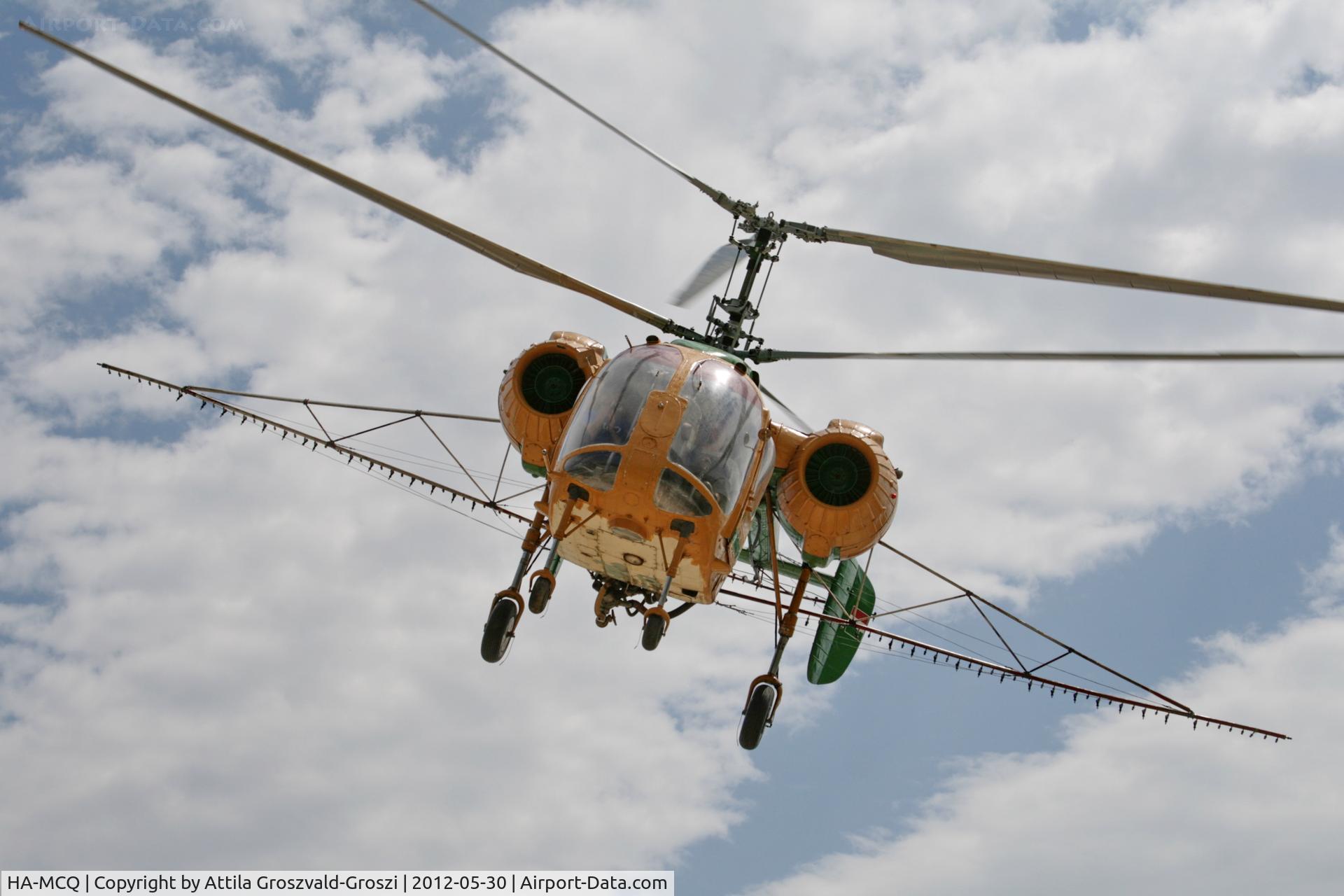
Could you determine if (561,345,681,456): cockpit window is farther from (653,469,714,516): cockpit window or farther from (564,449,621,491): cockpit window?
(653,469,714,516): cockpit window

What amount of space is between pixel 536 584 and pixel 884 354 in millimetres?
6463

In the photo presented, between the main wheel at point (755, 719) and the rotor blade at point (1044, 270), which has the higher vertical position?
the rotor blade at point (1044, 270)

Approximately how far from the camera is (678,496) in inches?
690

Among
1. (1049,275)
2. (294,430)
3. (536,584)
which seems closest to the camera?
(1049,275)

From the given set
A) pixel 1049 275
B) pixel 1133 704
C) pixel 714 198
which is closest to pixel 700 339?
pixel 714 198

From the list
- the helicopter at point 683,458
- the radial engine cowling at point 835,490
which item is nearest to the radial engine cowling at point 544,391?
the helicopter at point 683,458

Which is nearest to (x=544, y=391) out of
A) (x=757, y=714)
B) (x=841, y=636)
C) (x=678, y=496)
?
(x=678, y=496)

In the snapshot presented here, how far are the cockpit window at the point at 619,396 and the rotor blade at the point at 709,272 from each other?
5480mm

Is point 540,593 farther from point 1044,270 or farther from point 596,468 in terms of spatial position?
point 1044,270

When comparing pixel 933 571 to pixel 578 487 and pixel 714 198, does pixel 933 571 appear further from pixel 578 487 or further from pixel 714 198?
pixel 578 487

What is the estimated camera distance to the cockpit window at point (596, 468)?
1747cm

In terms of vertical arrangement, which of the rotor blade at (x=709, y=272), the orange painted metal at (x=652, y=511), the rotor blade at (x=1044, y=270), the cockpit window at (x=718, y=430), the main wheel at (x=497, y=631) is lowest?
the main wheel at (x=497, y=631)

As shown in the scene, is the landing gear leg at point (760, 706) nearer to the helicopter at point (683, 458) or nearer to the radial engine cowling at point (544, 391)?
the helicopter at point (683, 458)

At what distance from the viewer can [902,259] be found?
20.3m
